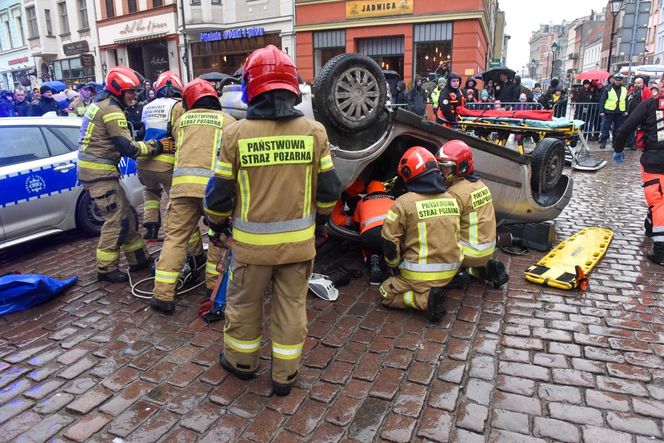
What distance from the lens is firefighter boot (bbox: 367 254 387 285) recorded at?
14.7 feet

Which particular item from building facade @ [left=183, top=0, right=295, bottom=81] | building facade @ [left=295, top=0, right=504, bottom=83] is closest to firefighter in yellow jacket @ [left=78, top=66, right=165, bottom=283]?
building facade @ [left=295, top=0, right=504, bottom=83]

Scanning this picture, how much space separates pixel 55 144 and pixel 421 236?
175 inches

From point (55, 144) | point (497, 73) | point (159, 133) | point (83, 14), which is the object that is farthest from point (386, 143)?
point (83, 14)

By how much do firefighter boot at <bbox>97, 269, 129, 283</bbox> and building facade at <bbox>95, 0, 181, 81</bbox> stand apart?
22.7m

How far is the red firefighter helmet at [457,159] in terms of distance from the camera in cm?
421

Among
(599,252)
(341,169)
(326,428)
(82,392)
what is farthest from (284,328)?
(599,252)

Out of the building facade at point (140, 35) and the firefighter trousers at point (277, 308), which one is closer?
the firefighter trousers at point (277, 308)

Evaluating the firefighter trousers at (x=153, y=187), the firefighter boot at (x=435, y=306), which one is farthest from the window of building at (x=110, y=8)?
the firefighter boot at (x=435, y=306)

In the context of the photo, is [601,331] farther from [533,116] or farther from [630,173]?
[630,173]

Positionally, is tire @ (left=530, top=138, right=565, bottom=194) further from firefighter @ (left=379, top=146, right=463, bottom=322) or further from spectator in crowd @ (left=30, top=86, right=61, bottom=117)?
spectator in crowd @ (left=30, top=86, right=61, bottom=117)

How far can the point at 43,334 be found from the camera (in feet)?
11.9

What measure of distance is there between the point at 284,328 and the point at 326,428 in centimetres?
59

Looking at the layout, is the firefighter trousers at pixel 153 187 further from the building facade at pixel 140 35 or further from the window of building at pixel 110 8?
the window of building at pixel 110 8

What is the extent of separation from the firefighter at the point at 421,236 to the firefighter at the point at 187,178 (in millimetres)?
1552
